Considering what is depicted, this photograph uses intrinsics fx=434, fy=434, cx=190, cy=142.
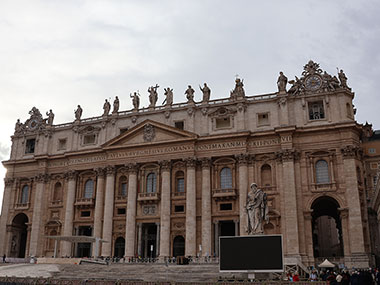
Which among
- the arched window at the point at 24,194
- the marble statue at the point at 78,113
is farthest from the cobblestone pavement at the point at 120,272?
the marble statue at the point at 78,113

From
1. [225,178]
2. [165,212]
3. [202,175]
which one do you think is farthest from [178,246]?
[225,178]

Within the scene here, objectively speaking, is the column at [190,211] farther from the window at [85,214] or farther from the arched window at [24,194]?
the arched window at [24,194]

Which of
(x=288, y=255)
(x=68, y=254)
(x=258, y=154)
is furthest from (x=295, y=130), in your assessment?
(x=68, y=254)

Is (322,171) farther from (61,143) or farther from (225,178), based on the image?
(61,143)

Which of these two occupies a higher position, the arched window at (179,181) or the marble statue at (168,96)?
the marble statue at (168,96)

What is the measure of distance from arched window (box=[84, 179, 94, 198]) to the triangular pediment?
213 inches

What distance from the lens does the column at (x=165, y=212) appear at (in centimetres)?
4778

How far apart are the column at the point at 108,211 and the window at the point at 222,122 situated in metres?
13.9

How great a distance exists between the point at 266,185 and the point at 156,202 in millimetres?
12815

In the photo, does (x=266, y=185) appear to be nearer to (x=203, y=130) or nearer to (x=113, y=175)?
(x=203, y=130)

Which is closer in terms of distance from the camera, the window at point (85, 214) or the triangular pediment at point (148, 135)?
the triangular pediment at point (148, 135)

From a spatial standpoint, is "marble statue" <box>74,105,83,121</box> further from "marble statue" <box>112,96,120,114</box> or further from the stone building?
"marble statue" <box>112,96,120,114</box>

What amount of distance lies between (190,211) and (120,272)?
12.6m

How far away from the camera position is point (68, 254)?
52094 mm
